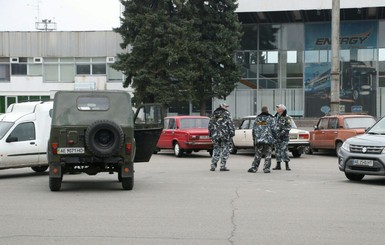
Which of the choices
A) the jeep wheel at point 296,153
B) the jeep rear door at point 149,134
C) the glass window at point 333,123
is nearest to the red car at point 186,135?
the jeep wheel at point 296,153

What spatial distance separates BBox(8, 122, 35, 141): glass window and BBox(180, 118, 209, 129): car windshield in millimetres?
8705

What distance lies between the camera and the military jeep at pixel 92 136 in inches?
479

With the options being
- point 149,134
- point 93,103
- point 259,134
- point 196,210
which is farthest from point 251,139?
point 196,210

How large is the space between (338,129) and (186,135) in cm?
569

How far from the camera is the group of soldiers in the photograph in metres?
16.5

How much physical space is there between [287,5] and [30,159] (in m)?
26.6

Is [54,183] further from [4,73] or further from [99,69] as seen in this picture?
[4,73]

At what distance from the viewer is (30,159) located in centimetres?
1617

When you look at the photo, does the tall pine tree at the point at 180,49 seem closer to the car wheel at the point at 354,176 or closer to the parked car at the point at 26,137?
the parked car at the point at 26,137

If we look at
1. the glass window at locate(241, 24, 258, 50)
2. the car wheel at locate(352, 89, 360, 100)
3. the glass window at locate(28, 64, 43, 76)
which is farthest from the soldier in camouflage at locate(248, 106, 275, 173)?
the glass window at locate(28, 64, 43, 76)

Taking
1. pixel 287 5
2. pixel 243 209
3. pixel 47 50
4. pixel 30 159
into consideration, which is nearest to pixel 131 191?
pixel 243 209

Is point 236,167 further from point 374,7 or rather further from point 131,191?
point 374,7

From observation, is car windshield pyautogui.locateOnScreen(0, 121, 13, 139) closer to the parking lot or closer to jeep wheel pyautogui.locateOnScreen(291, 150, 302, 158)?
the parking lot

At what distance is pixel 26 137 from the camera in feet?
53.6
